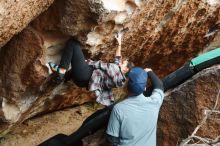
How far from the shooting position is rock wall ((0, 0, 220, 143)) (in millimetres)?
6559

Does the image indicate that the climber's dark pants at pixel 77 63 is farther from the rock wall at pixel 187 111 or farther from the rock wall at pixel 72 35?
the rock wall at pixel 187 111

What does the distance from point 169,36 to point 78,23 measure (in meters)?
2.38

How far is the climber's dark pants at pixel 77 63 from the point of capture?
6.68 m

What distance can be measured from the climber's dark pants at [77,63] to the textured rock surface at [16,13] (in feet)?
2.27

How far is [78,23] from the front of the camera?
6.77 meters

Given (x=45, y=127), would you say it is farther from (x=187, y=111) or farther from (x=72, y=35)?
(x=187, y=111)

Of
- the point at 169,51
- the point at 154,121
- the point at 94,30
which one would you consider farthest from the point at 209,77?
the point at 169,51

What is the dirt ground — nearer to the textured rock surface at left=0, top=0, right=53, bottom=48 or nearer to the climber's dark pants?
the climber's dark pants

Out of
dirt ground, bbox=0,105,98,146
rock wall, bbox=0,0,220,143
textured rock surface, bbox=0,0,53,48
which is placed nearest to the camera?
textured rock surface, bbox=0,0,53,48

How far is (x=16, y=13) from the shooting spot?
5.93 meters

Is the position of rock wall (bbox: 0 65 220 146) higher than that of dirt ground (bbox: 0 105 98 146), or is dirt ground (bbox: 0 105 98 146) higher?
rock wall (bbox: 0 65 220 146)

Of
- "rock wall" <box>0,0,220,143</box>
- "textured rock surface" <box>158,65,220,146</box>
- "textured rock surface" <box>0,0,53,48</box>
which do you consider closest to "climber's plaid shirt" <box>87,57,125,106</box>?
"rock wall" <box>0,0,220,143</box>

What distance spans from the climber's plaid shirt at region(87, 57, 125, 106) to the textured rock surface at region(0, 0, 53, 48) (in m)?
1.05

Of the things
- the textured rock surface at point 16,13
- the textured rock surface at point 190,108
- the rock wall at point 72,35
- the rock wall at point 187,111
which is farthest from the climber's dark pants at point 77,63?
the textured rock surface at point 190,108
